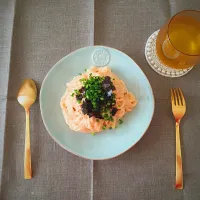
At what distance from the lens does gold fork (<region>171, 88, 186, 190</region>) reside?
916 mm

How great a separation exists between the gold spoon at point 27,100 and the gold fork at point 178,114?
0.59 meters

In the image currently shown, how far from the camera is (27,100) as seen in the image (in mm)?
945

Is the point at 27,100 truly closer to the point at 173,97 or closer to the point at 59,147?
the point at 59,147

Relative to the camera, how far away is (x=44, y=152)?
94 centimetres

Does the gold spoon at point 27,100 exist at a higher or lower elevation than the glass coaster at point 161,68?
lower

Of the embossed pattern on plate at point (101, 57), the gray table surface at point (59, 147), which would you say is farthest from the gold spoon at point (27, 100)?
the embossed pattern on plate at point (101, 57)

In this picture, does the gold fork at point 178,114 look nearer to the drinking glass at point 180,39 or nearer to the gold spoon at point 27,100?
the drinking glass at point 180,39

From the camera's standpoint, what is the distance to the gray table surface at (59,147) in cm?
92

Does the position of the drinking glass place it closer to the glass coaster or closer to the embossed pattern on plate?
the glass coaster

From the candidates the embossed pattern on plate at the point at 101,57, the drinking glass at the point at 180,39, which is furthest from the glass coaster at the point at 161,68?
the embossed pattern on plate at the point at 101,57

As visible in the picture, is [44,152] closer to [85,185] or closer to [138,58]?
[85,185]

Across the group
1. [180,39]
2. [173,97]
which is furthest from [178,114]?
[180,39]

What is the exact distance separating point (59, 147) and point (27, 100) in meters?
0.24

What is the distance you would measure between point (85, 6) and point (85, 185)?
802mm
